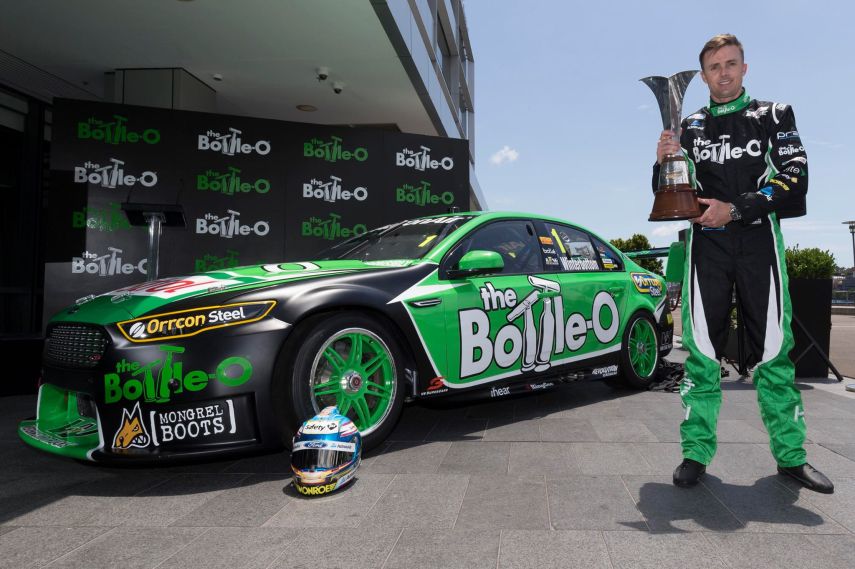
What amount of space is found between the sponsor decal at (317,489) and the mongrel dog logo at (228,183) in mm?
5379

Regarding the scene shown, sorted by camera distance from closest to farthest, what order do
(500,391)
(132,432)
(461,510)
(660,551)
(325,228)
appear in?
(660,551)
(461,510)
(132,432)
(500,391)
(325,228)

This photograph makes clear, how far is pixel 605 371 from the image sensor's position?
15.0 feet

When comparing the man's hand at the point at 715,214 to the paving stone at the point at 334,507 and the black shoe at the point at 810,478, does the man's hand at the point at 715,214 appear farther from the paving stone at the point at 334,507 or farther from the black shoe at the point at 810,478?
the paving stone at the point at 334,507

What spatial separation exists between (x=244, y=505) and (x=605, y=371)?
122 inches

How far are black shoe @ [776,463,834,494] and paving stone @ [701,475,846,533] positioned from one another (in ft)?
0.26

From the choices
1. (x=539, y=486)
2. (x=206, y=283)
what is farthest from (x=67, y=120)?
(x=539, y=486)

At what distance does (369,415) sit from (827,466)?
244 cm

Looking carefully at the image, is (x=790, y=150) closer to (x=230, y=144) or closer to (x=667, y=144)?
(x=667, y=144)

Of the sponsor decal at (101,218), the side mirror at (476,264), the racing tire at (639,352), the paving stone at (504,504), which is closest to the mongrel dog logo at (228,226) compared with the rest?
the sponsor decal at (101,218)

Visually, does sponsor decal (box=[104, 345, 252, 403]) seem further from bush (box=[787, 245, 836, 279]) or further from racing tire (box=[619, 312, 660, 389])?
bush (box=[787, 245, 836, 279])

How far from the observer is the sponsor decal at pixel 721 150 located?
2764mm

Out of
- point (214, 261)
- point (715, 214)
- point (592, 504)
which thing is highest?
point (715, 214)

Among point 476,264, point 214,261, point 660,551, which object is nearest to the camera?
point 660,551

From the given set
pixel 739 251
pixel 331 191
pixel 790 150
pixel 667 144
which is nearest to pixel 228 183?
pixel 331 191
